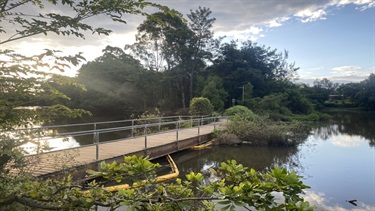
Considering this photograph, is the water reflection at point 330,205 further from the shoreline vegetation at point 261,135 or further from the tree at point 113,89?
the tree at point 113,89

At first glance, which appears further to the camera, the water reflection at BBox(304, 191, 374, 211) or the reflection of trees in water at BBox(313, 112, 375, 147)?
the reflection of trees in water at BBox(313, 112, 375, 147)

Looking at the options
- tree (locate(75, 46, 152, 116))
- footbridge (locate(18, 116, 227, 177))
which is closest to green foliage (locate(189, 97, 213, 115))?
footbridge (locate(18, 116, 227, 177))

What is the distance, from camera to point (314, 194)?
690 cm

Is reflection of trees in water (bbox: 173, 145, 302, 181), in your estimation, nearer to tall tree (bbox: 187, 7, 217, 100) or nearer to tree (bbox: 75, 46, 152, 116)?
tall tree (bbox: 187, 7, 217, 100)

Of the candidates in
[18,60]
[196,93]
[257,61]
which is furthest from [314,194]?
[257,61]

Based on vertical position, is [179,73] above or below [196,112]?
above

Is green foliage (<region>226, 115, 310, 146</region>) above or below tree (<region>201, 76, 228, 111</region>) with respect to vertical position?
below

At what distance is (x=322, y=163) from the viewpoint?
10.2 m

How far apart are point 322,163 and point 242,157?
295 centimetres

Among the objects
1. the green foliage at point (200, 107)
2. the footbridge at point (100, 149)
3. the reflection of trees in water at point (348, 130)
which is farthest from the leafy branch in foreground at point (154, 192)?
the green foliage at point (200, 107)

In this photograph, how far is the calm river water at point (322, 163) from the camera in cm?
681

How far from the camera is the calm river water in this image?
6809 millimetres

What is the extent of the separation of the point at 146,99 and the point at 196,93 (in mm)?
8078

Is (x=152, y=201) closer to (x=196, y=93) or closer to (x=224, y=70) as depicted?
(x=196, y=93)
